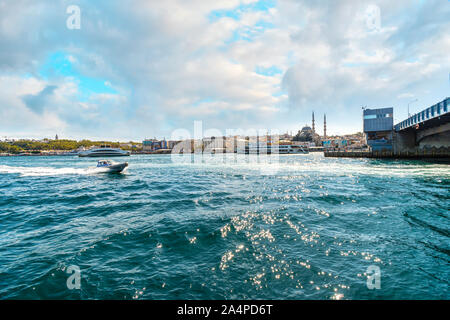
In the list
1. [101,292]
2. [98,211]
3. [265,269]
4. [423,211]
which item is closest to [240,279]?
[265,269]

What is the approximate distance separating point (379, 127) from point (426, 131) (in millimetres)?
15136

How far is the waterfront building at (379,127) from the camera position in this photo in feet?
198

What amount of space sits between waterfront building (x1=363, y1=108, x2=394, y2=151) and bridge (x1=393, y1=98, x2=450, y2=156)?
2.50 metres

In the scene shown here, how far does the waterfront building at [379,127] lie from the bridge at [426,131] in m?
2.50

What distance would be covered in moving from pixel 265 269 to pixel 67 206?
13.5 metres

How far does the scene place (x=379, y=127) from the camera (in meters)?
63.8

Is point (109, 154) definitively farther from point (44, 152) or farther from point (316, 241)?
point (316, 241)

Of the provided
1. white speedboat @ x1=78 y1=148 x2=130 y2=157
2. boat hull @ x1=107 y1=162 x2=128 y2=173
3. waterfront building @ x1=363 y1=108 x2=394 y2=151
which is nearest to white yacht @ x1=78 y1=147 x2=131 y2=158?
white speedboat @ x1=78 y1=148 x2=130 y2=157

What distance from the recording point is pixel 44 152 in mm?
161500

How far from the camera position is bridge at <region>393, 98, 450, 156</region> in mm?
33250

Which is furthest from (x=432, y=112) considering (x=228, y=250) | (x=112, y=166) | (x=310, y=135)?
(x=310, y=135)

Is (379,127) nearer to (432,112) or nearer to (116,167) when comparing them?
(432,112)

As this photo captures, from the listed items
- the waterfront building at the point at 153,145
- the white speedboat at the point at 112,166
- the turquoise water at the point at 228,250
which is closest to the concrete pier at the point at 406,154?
the turquoise water at the point at 228,250

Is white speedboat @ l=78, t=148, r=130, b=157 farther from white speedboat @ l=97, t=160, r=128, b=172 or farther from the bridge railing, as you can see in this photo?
the bridge railing
